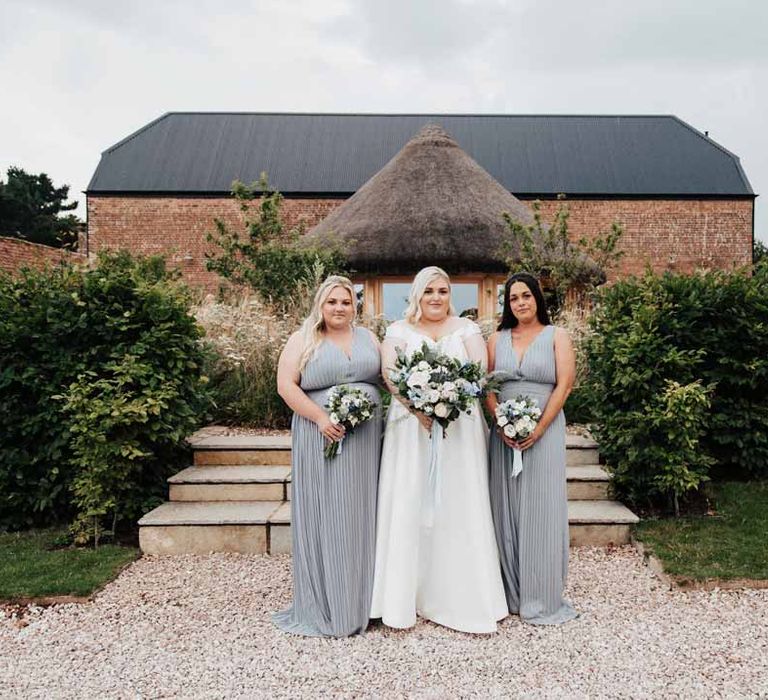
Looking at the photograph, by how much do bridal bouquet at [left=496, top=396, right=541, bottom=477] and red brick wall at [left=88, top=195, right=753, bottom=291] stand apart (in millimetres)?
19321

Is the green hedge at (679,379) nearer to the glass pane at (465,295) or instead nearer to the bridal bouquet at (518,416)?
the bridal bouquet at (518,416)

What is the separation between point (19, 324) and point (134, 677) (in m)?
3.34

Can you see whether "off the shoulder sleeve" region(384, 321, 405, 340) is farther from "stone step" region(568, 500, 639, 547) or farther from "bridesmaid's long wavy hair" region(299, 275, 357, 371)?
"stone step" region(568, 500, 639, 547)

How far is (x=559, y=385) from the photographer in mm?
3619

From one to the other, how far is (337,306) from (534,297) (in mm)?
1156

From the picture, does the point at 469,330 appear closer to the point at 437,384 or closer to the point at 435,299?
the point at 435,299

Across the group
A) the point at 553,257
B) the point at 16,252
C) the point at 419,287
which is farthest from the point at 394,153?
the point at 419,287

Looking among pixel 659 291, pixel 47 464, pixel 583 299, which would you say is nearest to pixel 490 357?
pixel 659 291

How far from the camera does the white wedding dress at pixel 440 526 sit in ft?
11.5

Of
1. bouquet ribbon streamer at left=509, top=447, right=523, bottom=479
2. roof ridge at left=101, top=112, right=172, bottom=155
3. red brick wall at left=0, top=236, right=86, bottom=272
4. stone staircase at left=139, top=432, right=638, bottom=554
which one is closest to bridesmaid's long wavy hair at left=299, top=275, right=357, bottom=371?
bouquet ribbon streamer at left=509, top=447, right=523, bottom=479

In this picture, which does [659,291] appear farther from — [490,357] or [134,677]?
[134,677]

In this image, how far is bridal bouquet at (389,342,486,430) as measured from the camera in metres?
3.14

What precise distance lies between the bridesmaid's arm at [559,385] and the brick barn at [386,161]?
61.3 feet

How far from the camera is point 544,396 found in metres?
3.65
